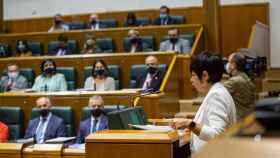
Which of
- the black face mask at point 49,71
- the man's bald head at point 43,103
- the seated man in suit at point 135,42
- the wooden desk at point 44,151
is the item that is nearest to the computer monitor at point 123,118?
the wooden desk at point 44,151

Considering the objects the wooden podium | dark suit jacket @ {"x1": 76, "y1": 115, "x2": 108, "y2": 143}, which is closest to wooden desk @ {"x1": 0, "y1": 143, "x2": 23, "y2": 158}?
dark suit jacket @ {"x1": 76, "y1": 115, "x2": 108, "y2": 143}

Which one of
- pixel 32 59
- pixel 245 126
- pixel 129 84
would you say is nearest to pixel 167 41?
pixel 129 84

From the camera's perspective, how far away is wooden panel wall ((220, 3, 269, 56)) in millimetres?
9492

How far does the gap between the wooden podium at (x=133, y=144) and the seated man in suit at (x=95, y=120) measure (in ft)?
9.78

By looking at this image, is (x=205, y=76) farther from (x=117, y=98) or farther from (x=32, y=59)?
(x=32, y=59)

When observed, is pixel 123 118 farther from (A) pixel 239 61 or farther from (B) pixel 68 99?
(B) pixel 68 99

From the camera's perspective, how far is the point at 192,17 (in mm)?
9992

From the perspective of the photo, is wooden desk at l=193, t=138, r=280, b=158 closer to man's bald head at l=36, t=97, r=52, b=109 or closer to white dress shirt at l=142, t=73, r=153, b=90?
man's bald head at l=36, t=97, r=52, b=109

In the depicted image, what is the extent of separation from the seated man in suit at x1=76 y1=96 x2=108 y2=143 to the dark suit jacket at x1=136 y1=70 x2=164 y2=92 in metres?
0.65

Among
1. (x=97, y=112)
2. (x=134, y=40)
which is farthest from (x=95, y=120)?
(x=134, y=40)

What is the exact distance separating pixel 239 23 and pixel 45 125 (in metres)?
5.32

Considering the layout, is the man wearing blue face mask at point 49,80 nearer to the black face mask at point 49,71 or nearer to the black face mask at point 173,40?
the black face mask at point 49,71

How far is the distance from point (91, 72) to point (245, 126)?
585 centimetres

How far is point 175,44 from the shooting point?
24.5 ft
